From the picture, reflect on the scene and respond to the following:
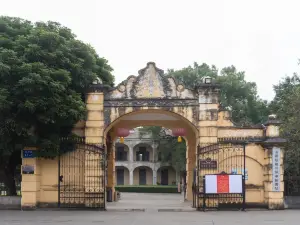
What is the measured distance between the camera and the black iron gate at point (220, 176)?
57.1 ft

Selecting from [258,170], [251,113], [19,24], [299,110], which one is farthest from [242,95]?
[19,24]

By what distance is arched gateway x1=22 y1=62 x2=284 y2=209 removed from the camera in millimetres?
17859

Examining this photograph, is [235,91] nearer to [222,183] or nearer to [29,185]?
[222,183]

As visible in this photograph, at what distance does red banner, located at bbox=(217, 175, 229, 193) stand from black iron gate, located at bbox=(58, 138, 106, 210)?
4191 mm

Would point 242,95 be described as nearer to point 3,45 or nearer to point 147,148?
point 147,148

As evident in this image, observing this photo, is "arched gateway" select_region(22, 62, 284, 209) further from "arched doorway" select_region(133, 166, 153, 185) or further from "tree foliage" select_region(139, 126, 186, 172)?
"arched doorway" select_region(133, 166, 153, 185)

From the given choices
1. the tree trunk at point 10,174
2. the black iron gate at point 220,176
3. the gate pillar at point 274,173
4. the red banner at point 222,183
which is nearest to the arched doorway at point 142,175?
the tree trunk at point 10,174

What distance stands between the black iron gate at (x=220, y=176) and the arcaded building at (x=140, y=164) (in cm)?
3606

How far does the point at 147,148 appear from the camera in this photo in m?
56.5

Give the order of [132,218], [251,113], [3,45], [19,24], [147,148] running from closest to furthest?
1. [132,218]
2. [3,45]
3. [19,24]
4. [251,113]
5. [147,148]

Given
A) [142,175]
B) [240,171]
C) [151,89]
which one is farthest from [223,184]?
[142,175]

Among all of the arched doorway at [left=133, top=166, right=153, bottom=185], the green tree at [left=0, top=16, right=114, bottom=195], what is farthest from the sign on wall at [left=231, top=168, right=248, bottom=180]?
the arched doorway at [left=133, top=166, right=153, bottom=185]

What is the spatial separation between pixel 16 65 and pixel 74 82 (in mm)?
2639

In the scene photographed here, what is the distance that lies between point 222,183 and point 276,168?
2.12m
